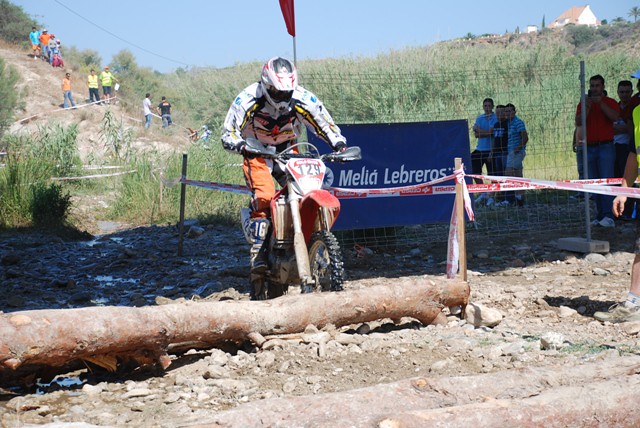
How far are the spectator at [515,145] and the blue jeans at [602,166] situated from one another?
0.80 m

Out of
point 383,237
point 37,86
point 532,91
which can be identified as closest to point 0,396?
point 383,237

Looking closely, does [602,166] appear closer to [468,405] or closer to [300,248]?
[300,248]

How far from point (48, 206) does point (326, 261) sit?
7610mm

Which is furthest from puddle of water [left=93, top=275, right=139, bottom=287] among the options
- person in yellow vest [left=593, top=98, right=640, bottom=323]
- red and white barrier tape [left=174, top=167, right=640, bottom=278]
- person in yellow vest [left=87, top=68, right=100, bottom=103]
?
person in yellow vest [left=87, top=68, right=100, bottom=103]

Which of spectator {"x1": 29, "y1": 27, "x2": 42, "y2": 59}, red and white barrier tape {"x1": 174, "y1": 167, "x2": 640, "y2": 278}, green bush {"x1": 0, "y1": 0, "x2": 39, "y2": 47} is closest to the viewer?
red and white barrier tape {"x1": 174, "y1": 167, "x2": 640, "y2": 278}

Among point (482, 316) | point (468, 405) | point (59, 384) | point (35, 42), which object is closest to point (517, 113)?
point (482, 316)

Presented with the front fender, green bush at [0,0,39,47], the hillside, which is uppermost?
green bush at [0,0,39,47]

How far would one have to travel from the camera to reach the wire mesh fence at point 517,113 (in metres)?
10.4

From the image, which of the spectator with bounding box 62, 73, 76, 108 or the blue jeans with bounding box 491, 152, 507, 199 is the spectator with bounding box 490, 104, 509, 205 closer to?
the blue jeans with bounding box 491, 152, 507, 199

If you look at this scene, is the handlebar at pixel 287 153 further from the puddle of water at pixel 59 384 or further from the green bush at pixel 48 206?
the green bush at pixel 48 206

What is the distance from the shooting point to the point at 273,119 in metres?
7.12

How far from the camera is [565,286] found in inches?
299

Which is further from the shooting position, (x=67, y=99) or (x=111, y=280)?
(x=67, y=99)

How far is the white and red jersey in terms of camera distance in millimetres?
6875
